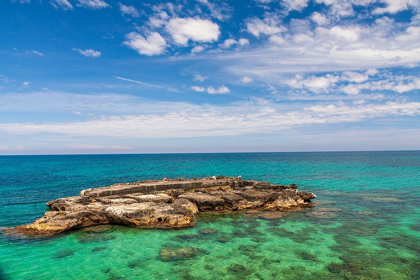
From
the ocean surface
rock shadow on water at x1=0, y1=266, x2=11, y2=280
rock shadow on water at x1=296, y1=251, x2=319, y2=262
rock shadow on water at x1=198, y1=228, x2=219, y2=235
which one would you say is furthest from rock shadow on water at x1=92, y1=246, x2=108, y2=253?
rock shadow on water at x1=296, y1=251, x2=319, y2=262

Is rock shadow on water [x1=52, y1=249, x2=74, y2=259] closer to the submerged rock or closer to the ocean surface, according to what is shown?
the ocean surface

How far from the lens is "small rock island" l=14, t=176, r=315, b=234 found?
17.0m

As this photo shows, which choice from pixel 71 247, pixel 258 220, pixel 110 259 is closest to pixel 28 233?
pixel 71 247

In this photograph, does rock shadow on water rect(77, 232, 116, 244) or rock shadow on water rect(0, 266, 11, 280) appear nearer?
rock shadow on water rect(0, 266, 11, 280)

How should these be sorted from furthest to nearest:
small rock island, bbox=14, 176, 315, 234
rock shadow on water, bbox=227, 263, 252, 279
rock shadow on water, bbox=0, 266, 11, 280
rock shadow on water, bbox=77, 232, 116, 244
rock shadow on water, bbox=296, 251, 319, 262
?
small rock island, bbox=14, 176, 315, 234 → rock shadow on water, bbox=77, 232, 116, 244 → rock shadow on water, bbox=296, 251, 319, 262 → rock shadow on water, bbox=227, 263, 252, 279 → rock shadow on water, bbox=0, 266, 11, 280

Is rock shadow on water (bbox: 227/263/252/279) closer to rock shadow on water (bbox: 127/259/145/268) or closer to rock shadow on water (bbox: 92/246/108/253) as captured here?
rock shadow on water (bbox: 127/259/145/268)

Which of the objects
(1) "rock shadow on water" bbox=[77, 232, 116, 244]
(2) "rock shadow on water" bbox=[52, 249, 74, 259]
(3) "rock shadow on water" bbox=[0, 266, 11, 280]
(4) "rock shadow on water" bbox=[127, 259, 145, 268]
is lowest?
(4) "rock shadow on water" bbox=[127, 259, 145, 268]

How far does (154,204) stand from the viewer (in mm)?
19406

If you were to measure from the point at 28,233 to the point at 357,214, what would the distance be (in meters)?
23.9

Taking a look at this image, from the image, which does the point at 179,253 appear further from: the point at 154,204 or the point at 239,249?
the point at 154,204

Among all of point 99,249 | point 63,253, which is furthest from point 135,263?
point 63,253

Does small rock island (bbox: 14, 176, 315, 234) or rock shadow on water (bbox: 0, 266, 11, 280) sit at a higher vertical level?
small rock island (bbox: 14, 176, 315, 234)

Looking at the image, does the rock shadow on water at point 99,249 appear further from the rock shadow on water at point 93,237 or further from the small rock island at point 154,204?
the small rock island at point 154,204

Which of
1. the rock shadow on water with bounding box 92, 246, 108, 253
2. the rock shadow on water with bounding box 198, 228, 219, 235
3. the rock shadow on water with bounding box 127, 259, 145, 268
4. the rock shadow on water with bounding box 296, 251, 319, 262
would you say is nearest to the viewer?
the rock shadow on water with bounding box 127, 259, 145, 268
